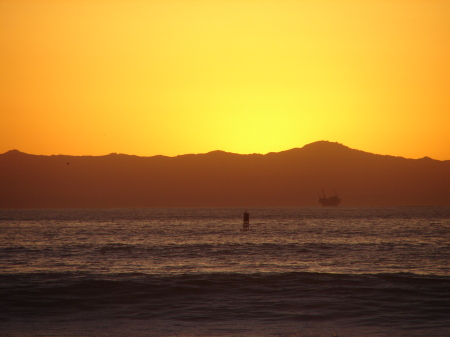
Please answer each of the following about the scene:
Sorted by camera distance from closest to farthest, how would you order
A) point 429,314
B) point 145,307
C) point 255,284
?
point 429,314, point 145,307, point 255,284

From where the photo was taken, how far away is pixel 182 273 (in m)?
39.8

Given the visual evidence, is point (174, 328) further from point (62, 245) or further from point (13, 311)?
point (62, 245)

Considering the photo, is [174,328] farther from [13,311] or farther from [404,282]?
[404,282]

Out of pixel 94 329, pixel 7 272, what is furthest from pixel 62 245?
pixel 94 329

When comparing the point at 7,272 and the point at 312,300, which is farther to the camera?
the point at 7,272

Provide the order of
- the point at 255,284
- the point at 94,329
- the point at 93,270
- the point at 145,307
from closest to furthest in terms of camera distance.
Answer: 1. the point at 94,329
2. the point at 145,307
3. the point at 255,284
4. the point at 93,270

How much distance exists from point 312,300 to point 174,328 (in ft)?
30.4

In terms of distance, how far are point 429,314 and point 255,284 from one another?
38.1 feet

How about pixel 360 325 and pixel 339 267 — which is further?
pixel 339 267

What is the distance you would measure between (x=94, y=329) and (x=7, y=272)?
72.0 feet

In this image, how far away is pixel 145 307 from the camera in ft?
92.3

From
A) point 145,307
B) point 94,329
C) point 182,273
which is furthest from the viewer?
point 182,273

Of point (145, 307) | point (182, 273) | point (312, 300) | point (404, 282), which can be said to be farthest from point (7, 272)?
point (404, 282)

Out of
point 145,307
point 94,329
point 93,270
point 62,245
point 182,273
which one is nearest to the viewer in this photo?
point 94,329
